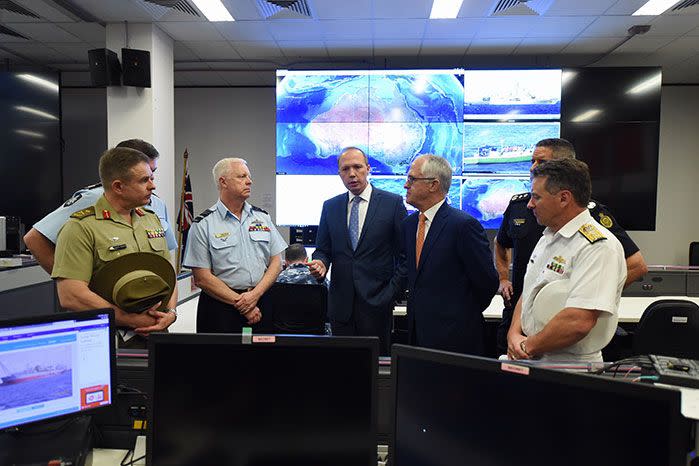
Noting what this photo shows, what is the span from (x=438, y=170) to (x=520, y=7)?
2.92 meters

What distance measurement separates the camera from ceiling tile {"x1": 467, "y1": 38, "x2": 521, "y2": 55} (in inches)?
207

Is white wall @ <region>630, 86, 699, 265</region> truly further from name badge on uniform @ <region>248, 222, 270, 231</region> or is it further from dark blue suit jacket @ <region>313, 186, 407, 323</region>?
name badge on uniform @ <region>248, 222, 270, 231</region>

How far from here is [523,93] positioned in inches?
212

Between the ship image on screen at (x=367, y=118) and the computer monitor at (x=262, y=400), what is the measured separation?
4577 mm

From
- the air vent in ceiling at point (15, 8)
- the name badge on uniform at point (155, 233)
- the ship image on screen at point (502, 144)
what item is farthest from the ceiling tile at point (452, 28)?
the air vent in ceiling at point (15, 8)

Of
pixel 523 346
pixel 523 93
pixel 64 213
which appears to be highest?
pixel 523 93

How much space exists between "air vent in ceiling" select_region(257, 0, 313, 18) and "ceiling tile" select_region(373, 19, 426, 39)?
725 mm

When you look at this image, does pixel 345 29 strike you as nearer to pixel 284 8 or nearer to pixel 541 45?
pixel 284 8

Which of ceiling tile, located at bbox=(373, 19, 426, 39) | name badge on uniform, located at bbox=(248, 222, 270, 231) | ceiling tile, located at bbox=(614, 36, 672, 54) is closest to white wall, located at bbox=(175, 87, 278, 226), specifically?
ceiling tile, located at bbox=(373, 19, 426, 39)

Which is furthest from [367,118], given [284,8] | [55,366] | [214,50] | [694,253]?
[55,366]

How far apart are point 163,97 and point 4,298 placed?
2399 mm

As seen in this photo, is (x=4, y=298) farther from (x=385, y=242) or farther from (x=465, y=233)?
(x=465, y=233)

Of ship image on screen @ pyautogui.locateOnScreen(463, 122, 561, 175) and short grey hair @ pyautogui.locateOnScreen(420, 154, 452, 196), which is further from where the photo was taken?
ship image on screen @ pyautogui.locateOnScreen(463, 122, 561, 175)

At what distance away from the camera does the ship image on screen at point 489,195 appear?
5.43 m
